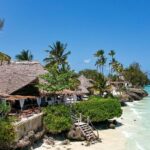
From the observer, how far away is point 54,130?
102 feet

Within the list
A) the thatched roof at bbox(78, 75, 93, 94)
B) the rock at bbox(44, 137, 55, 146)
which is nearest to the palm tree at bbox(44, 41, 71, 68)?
the thatched roof at bbox(78, 75, 93, 94)

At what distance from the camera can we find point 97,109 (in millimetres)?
36938

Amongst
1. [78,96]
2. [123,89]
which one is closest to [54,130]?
[78,96]

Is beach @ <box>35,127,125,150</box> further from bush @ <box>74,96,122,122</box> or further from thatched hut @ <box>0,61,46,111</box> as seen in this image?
thatched hut @ <box>0,61,46,111</box>

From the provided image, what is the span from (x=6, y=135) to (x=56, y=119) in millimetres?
7574

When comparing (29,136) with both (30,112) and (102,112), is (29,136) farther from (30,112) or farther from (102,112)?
(102,112)

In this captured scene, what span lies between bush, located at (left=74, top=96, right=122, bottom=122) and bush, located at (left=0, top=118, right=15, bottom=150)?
12.6m

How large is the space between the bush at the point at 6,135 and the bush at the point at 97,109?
41.3 ft

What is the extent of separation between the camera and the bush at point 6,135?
24.2 m

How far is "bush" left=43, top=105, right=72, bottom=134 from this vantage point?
31031 mm

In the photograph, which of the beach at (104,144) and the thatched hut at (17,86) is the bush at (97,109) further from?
the thatched hut at (17,86)

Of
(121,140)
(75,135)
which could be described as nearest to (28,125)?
(75,135)

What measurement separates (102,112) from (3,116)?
14.4m

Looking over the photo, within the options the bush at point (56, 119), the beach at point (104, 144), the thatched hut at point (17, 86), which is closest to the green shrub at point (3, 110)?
the beach at point (104, 144)
